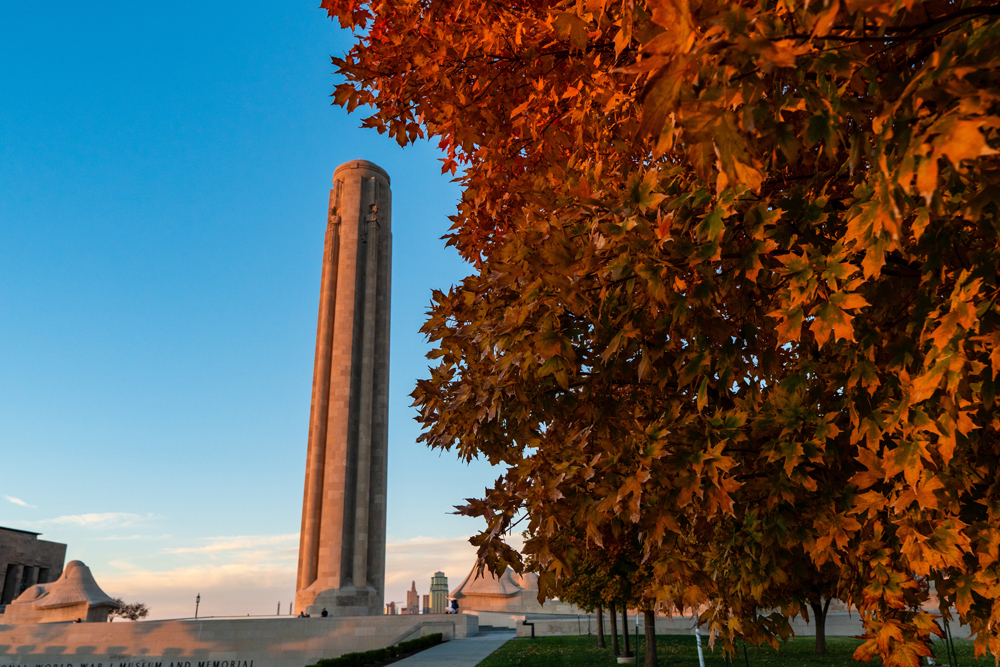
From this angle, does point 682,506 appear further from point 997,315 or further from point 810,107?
point 810,107

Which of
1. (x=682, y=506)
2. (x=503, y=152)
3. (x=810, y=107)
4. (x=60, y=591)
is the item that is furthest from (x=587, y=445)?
(x=60, y=591)

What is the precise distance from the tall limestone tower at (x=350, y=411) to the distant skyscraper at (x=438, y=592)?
148 feet

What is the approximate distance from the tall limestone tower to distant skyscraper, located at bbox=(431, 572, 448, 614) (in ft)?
148

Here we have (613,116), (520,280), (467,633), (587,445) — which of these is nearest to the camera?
(520,280)

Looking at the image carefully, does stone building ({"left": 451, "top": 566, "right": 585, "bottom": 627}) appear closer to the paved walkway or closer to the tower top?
the paved walkway

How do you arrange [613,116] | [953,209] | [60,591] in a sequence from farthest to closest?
1. [60,591]
2. [613,116]
3. [953,209]

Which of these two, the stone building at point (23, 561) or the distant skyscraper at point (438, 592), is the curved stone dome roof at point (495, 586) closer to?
the distant skyscraper at point (438, 592)

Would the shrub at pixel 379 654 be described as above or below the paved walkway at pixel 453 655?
above

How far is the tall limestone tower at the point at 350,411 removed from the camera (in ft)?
134

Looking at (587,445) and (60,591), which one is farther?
(60,591)

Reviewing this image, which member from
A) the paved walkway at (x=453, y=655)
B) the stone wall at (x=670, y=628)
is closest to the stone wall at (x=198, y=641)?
the paved walkway at (x=453, y=655)

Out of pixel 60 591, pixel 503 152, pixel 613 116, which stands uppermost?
pixel 503 152

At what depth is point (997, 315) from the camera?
3.24 m

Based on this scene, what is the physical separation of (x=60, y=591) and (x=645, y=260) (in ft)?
139
